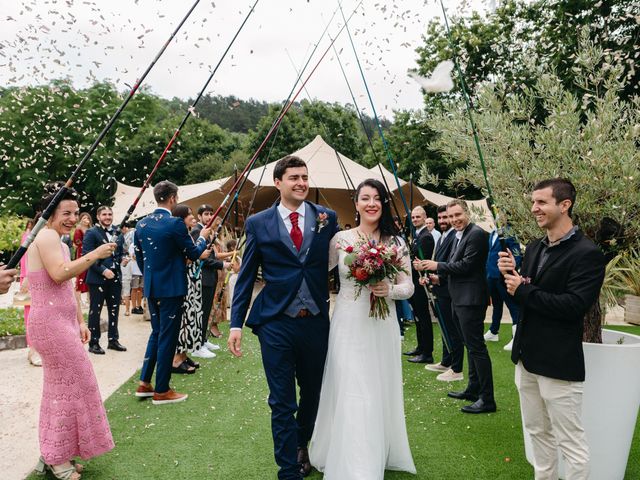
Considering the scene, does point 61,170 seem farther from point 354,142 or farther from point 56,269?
point 56,269

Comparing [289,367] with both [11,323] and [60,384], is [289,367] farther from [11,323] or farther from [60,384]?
[11,323]

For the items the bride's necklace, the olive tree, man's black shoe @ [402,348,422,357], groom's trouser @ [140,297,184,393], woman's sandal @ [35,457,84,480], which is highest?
the olive tree

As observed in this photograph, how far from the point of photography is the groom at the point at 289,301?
3799 millimetres

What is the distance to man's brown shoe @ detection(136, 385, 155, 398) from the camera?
6.28 metres

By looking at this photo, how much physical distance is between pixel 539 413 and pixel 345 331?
146 cm

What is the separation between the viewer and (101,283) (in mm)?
8641

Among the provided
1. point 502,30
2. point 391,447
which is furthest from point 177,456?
point 502,30

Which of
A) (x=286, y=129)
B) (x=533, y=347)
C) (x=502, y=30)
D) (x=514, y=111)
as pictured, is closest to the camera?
(x=533, y=347)

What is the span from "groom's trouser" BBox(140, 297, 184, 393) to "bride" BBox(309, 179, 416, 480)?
8.26 feet

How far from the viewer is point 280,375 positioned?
3.83 meters

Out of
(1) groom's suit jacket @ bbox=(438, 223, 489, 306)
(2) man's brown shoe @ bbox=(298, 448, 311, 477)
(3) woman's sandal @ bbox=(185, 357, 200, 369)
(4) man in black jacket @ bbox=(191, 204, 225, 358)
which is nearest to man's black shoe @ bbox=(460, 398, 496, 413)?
(1) groom's suit jacket @ bbox=(438, 223, 489, 306)

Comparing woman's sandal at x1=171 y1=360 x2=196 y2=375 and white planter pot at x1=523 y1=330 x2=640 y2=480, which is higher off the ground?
white planter pot at x1=523 y1=330 x2=640 y2=480

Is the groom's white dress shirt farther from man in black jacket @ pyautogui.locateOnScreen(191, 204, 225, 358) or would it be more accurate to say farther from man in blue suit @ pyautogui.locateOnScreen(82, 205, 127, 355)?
man in blue suit @ pyautogui.locateOnScreen(82, 205, 127, 355)

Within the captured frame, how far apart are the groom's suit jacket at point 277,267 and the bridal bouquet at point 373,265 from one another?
25 centimetres
